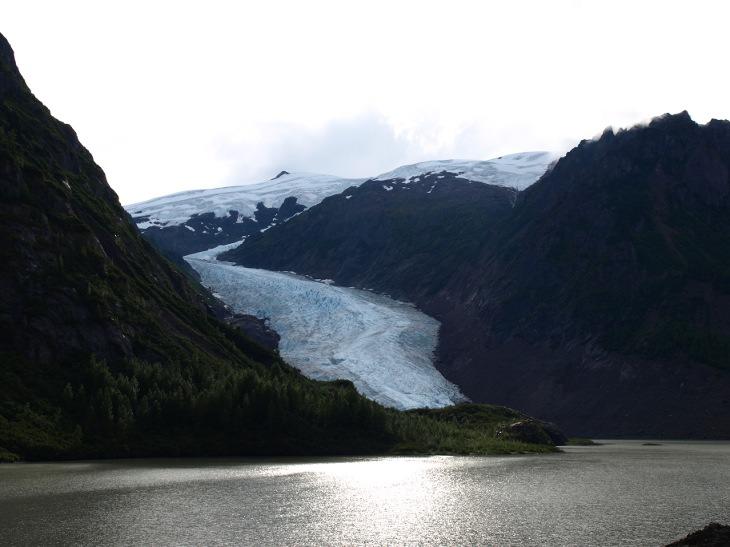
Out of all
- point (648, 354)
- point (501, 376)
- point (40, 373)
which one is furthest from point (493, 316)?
point (40, 373)

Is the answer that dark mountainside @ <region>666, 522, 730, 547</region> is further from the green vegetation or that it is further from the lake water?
the green vegetation

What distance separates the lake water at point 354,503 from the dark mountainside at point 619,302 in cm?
7769

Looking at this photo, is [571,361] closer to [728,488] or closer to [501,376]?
[501,376]

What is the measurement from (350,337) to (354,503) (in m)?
121

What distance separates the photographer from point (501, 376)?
6304 inches

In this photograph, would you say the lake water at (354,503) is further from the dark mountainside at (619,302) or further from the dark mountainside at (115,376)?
the dark mountainside at (619,302)

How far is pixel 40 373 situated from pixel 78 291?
12174mm

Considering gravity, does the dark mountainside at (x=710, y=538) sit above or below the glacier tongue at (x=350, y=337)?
above

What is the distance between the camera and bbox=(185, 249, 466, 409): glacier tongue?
142875 millimetres

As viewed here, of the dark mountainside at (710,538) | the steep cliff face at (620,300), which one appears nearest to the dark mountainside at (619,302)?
the steep cliff face at (620,300)

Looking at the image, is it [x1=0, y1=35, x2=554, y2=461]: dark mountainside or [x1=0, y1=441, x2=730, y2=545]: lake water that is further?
[x1=0, y1=35, x2=554, y2=461]: dark mountainside

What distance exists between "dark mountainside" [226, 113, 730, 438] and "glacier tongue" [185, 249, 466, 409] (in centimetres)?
833

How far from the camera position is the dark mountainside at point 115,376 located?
70938 mm

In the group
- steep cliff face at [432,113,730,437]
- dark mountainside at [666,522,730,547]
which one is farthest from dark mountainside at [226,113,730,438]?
dark mountainside at [666,522,730,547]
